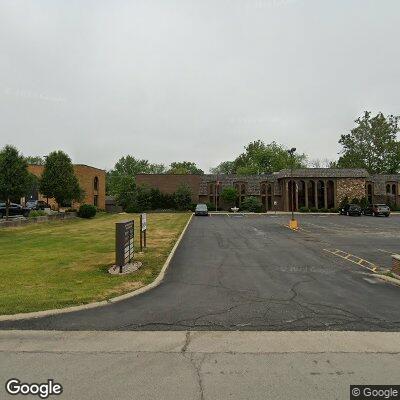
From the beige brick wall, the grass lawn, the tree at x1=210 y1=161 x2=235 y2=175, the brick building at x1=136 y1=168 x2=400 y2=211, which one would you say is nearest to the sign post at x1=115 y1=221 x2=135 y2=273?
the grass lawn

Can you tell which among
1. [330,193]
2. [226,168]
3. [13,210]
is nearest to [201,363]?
[13,210]

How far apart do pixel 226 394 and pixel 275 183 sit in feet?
204

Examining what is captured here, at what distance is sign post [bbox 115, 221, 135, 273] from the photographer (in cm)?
1141

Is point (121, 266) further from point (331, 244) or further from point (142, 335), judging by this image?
point (331, 244)

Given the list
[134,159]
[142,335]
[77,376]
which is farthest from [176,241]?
[134,159]

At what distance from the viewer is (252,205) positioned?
59.4 meters

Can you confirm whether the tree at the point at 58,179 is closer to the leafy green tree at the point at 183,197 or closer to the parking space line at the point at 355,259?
the leafy green tree at the point at 183,197

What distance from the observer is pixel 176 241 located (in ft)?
64.7

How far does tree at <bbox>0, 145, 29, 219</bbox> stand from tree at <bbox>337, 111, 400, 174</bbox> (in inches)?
3021

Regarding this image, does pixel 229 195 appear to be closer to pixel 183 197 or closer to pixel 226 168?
pixel 183 197

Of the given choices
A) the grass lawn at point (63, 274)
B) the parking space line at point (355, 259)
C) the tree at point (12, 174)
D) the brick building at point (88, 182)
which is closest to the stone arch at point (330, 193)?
the brick building at point (88, 182)

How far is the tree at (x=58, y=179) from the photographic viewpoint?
130ft

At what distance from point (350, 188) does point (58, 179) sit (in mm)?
46152

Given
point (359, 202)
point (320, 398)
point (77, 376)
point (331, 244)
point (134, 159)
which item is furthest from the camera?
point (134, 159)
